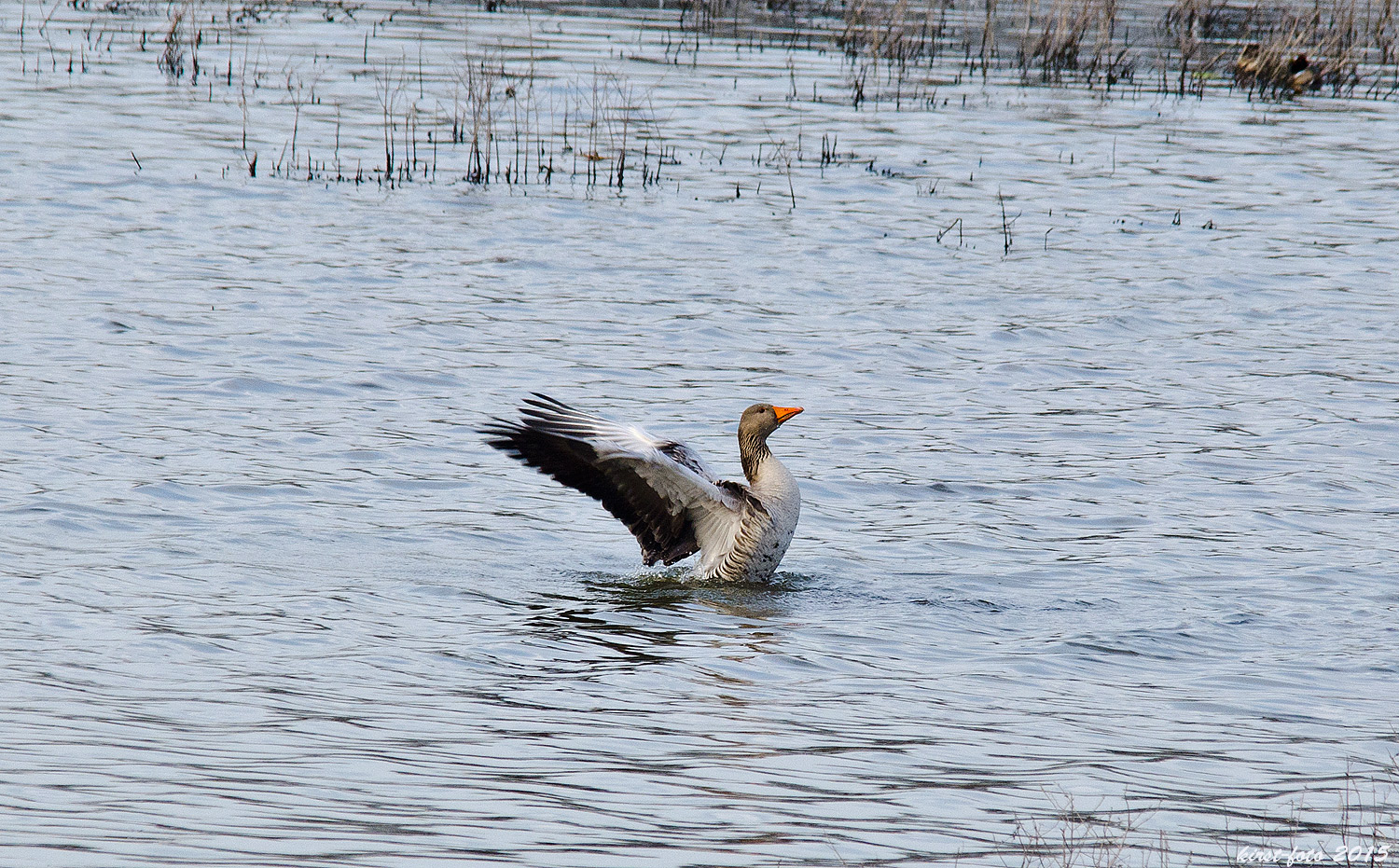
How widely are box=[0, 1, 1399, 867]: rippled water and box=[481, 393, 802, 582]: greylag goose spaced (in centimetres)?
23

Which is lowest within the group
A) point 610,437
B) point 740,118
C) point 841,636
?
point 841,636

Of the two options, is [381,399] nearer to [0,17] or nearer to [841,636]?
[841,636]

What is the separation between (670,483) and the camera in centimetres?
819

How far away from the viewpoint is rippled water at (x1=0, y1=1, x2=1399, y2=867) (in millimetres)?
5211

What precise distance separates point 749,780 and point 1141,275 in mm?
10439

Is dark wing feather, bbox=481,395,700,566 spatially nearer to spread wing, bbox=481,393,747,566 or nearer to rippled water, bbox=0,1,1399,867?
spread wing, bbox=481,393,747,566

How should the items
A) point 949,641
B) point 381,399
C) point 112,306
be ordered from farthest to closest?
point 112,306 → point 381,399 → point 949,641

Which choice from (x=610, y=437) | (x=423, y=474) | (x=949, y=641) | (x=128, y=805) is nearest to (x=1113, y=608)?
(x=949, y=641)

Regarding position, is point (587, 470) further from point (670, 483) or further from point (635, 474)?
point (670, 483)

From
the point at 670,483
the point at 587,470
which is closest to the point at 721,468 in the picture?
the point at 670,483

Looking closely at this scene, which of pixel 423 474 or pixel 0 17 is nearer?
pixel 423 474

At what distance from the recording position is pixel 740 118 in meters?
21.1

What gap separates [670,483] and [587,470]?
15.9 inches

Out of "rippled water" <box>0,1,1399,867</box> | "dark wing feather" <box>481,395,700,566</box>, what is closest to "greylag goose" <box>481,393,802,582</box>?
"dark wing feather" <box>481,395,700,566</box>
